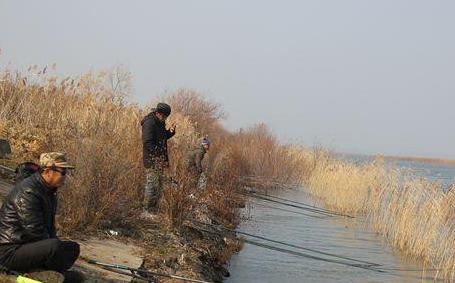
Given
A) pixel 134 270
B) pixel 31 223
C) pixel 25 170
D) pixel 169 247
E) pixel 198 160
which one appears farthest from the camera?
pixel 198 160

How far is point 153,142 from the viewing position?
9.27m

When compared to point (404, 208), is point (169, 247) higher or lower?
lower

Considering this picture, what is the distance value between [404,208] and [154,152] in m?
6.16

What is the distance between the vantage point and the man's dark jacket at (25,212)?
5.03 m

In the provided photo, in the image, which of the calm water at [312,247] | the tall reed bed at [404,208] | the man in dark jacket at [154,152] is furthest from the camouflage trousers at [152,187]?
the tall reed bed at [404,208]

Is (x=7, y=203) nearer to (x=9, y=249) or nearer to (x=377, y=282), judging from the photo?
(x=9, y=249)

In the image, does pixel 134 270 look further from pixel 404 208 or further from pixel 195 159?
pixel 404 208

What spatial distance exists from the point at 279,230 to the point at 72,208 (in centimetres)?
763

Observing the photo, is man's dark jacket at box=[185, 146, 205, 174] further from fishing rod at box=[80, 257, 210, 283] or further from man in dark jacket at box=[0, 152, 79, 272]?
man in dark jacket at box=[0, 152, 79, 272]

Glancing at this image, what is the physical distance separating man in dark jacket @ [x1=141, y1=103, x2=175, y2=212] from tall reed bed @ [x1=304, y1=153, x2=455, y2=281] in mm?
5011

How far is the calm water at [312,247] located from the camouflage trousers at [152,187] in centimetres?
171

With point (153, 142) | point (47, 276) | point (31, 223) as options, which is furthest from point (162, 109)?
point (47, 276)

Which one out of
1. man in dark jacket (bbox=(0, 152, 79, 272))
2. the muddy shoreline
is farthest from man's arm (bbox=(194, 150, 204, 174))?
man in dark jacket (bbox=(0, 152, 79, 272))

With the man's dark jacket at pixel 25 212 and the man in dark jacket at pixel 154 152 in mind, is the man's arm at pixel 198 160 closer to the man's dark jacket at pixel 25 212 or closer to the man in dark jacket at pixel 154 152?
the man in dark jacket at pixel 154 152
